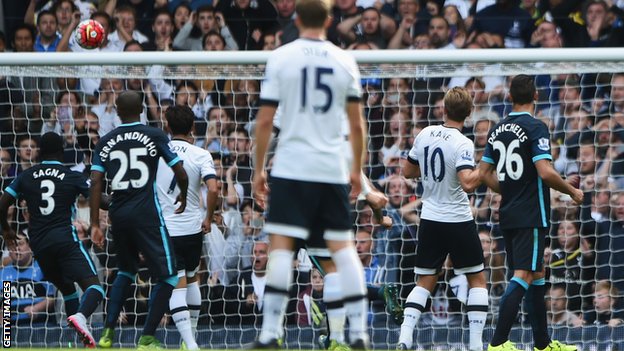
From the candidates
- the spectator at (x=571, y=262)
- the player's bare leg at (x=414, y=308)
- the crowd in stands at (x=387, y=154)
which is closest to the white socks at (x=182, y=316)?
the crowd in stands at (x=387, y=154)

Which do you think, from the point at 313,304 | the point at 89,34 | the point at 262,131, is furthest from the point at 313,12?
the point at 313,304

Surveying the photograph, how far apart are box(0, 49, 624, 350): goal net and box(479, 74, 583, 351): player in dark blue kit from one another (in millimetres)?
2050

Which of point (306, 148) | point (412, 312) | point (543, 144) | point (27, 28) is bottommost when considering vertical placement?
point (412, 312)

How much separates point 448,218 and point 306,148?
302 cm

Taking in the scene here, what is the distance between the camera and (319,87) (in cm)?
686

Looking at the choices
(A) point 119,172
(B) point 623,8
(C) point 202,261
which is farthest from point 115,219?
(B) point 623,8

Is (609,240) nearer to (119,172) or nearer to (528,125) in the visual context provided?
(528,125)

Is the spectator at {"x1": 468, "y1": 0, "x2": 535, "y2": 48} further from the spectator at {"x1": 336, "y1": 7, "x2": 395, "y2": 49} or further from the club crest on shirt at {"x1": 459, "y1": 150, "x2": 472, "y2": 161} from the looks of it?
the club crest on shirt at {"x1": 459, "y1": 150, "x2": 472, "y2": 161}

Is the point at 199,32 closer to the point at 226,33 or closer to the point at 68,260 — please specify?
the point at 226,33

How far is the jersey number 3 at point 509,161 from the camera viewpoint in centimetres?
933

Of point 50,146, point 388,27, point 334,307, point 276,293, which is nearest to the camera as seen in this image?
point 276,293

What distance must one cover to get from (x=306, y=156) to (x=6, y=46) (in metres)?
8.03

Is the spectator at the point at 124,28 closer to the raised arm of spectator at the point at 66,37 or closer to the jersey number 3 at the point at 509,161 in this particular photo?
the raised arm of spectator at the point at 66,37

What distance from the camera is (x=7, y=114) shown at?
12539 mm
